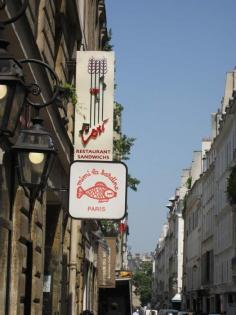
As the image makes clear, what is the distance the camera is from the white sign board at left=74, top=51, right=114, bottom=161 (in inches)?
734

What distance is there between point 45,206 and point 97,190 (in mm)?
3805

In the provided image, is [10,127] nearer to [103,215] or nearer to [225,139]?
[103,215]

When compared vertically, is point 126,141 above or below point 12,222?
above

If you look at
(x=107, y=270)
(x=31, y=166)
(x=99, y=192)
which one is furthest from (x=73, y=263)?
(x=31, y=166)

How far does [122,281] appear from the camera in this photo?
40.2 metres

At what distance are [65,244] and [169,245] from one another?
119243mm

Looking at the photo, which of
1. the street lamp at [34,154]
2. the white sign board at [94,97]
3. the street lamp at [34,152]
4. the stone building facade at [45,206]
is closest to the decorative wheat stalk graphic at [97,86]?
the white sign board at [94,97]

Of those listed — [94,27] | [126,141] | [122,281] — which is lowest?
[122,281]

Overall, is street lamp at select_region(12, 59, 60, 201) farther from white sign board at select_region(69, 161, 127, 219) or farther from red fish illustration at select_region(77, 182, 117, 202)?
red fish illustration at select_region(77, 182, 117, 202)

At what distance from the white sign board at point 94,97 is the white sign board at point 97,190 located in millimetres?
6347

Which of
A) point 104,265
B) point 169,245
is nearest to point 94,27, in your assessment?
point 104,265

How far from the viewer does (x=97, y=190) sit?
476 inches

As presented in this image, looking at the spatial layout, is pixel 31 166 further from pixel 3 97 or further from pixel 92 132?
pixel 92 132

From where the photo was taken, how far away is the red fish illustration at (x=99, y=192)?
11963mm
